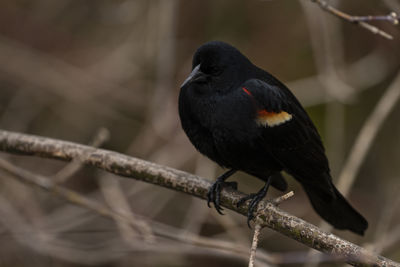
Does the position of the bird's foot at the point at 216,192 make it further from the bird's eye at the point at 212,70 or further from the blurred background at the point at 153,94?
the blurred background at the point at 153,94

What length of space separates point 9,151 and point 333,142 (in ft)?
8.39

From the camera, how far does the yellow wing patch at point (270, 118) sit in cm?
273

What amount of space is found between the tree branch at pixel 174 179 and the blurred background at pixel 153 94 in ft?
4.40

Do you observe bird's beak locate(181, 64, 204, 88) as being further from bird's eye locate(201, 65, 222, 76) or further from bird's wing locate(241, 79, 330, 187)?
bird's wing locate(241, 79, 330, 187)

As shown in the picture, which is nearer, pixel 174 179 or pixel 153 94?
A: pixel 174 179

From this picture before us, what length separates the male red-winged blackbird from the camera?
270cm

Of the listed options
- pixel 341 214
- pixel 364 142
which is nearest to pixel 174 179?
pixel 341 214

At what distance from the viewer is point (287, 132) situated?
2.90 meters

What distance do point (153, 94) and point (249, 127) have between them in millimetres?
2450

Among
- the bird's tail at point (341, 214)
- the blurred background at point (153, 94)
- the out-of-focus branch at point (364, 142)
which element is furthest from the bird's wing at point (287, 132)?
the blurred background at point (153, 94)

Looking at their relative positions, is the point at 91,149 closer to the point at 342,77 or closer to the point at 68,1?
the point at 342,77

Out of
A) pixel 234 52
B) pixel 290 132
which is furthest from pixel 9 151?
pixel 290 132

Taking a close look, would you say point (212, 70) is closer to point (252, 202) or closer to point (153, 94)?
point (252, 202)

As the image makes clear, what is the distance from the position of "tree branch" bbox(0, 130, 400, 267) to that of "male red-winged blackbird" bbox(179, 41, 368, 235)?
0.50ft
